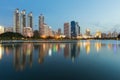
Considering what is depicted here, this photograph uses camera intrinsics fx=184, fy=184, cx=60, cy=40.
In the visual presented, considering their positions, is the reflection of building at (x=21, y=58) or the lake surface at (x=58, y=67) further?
the reflection of building at (x=21, y=58)

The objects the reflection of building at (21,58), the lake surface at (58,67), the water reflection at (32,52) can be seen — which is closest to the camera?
the lake surface at (58,67)

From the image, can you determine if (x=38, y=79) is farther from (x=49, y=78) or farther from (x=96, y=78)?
(x=96, y=78)

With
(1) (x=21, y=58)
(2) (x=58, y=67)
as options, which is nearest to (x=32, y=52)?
(1) (x=21, y=58)

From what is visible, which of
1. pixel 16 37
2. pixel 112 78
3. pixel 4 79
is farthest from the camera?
pixel 16 37

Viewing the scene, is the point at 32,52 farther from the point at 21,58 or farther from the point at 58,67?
the point at 58,67

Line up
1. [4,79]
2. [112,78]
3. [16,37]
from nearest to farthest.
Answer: [4,79] < [112,78] < [16,37]

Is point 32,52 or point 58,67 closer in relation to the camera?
point 58,67

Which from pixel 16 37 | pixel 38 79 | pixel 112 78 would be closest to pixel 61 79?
pixel 38 79

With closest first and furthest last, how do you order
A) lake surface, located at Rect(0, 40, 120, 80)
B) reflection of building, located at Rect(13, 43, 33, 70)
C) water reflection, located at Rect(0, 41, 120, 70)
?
lake surface, located at Rect(0, 40, 120, 80) → reflection of building, located at Rect(13, 43, 33, 70) → water reflection, located at Rect(0, 41, 120, 70)

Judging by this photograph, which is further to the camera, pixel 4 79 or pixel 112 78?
pixel 112 78

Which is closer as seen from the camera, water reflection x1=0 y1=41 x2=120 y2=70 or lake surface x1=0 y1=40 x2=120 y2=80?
lake surface x1=0 y1=40 x2=120 y2=80

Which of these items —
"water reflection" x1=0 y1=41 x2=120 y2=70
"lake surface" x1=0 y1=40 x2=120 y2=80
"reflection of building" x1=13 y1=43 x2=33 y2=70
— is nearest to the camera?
"lake surface" x1=0 y1=40 x2=120 y2=80

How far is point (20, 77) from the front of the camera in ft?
41.4

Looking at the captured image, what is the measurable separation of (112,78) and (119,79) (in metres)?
0.52
